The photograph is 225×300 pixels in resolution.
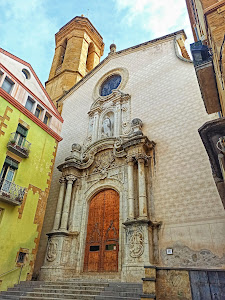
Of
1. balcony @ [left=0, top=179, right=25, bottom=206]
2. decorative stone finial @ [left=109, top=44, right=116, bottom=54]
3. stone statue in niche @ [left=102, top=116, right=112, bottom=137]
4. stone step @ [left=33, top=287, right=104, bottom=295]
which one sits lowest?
stone step @ [left=33, top=287, right=104, bottom=295]

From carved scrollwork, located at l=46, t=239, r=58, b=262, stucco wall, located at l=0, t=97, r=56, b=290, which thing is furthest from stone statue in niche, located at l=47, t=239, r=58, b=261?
stucco wall, located at l=0, t=97, r=56, b=290

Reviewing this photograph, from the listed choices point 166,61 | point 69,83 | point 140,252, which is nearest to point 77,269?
point 140,252

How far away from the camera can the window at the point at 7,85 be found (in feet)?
36.6

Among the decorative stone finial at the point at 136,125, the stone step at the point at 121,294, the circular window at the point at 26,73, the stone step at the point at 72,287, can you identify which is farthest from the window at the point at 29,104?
the stone step at the point at 121,294

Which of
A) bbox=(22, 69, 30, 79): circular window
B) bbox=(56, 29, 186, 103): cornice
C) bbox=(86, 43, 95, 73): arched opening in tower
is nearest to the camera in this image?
bbox=(22, 69, 30, 79): circular window

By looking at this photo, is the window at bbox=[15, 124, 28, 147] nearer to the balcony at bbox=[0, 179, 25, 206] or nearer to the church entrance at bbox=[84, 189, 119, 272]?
the balcony at bbox=[0, 179, 25, 206]

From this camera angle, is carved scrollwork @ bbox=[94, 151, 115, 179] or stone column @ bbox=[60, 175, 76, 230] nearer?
stone column @ bbox=[60, 175, 76, 230]

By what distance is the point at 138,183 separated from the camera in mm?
10688

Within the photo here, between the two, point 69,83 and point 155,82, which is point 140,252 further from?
point 69,83

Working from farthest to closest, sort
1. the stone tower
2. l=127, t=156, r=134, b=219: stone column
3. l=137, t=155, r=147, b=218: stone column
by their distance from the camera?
1. the stone tower
2. l=127, t=156, r=134, b=219: stone column
3. l=137, t=155, r=147, b=218: stone column

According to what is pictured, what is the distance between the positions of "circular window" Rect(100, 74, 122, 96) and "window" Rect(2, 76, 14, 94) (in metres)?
6.60

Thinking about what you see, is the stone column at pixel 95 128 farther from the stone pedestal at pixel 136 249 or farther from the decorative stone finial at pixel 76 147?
the stone pedestal at pixel 136 249

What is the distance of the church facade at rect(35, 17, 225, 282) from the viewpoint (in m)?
8.70

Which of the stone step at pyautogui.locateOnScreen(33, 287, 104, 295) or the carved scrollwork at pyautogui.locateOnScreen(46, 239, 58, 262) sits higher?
the carved scrollwork at pyautogui.locateOnScreen(46, 239, 58, 262)
